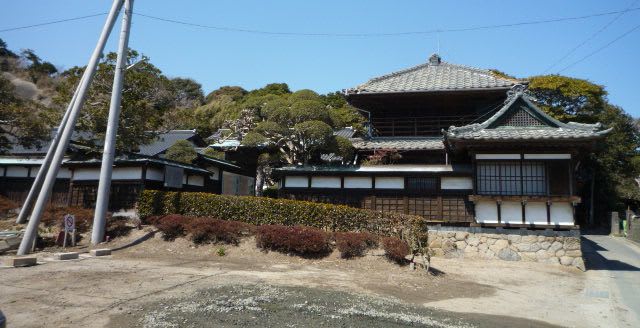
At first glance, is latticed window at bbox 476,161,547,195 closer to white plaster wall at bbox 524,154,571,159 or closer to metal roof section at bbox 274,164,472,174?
white plaster wall at bbox 524,154,571,159

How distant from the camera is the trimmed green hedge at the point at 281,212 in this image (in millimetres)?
13832

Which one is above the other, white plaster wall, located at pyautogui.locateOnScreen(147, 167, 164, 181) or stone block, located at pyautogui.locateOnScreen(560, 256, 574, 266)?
white plaster wall, located at pyautogui.locateOnScreen(147, 167, 164, 181)

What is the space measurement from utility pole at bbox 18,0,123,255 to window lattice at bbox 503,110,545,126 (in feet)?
52.2

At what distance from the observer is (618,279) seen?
537 inches

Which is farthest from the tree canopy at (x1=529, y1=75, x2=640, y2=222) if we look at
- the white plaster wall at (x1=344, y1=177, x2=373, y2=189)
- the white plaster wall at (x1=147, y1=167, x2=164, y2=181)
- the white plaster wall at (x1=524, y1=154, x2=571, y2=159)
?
the white plaster wall at (x1=147, y1=167, x2=164, y2=181)

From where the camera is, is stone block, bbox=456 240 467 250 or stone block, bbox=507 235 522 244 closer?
stone block, bbox=507 235 522 244

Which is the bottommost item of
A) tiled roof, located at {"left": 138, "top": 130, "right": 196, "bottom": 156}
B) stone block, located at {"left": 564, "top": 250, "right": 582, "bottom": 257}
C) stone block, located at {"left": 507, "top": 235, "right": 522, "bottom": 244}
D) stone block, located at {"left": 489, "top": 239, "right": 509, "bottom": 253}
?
stone block, located at {"left": 564, "top": 250, "right": 582, "bottom": 257}

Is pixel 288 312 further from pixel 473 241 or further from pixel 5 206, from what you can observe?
pixel 5 206

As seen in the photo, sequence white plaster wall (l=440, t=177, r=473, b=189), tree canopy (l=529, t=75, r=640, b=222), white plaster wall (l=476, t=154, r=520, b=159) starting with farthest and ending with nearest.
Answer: tree canopy (l=529, t=75, r=640, b=222) < white plaster wall (l=440, t=177, r=473, b=189) < white plaster wall (l=476, t=154, r=520, b=159)

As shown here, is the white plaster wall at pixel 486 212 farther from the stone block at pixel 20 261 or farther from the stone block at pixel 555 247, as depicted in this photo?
the stone block at pixel 20 261

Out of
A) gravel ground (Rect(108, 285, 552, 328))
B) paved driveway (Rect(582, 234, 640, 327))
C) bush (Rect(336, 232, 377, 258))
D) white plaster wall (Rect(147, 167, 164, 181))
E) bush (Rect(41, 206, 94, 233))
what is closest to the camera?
gravel ground (Rect(108, 285, 552, 328))

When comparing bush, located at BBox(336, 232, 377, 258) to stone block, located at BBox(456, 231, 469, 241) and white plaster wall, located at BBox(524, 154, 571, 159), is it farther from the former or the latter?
white plaster wall, located at BBox(524, 154, 571, 159)

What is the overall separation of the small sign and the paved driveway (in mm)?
16459

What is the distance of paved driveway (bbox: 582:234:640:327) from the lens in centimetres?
944
